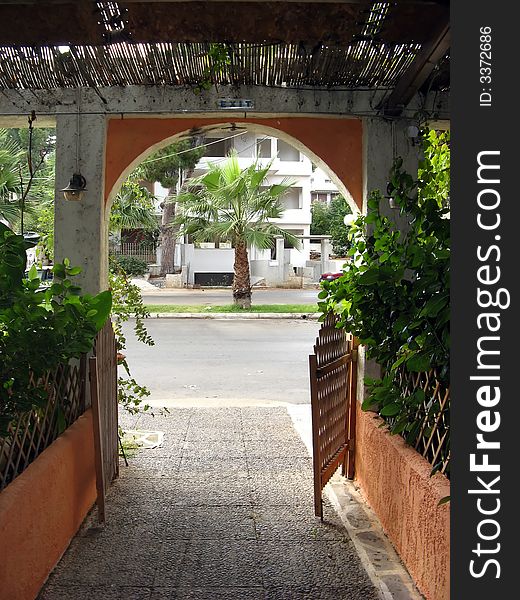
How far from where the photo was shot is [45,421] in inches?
175

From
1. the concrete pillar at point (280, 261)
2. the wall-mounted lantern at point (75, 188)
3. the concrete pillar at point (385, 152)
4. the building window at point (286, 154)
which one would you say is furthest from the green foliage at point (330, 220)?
the wall-mounted lantern at point (75, 188)

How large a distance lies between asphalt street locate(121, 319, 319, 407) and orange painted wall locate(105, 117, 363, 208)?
3.90 metres

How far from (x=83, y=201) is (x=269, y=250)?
90.5 feet

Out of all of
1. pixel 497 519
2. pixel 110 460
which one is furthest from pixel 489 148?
pixel 110 460

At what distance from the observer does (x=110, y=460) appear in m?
5.30

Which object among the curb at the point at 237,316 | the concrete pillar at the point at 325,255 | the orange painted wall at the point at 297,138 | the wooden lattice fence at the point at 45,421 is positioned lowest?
the curb at the point at 237,316

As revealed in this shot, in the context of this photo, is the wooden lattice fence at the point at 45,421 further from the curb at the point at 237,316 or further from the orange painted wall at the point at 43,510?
the curb at the point at 237,316

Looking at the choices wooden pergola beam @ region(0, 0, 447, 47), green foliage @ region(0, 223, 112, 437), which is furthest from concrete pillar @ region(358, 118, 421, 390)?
green foliage @ region(0, 223, 112, 437)

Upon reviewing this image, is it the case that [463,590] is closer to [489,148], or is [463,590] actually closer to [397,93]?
[489,148]

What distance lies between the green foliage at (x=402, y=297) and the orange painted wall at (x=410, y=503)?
30 centimetres

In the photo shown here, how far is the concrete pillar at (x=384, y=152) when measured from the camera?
18.4 ft

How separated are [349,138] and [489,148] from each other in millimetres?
3587

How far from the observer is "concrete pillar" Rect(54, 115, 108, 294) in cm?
557

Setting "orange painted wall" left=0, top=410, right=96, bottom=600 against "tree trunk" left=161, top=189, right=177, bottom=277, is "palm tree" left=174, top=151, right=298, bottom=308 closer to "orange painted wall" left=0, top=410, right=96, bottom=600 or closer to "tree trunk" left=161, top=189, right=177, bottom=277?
"tree trunk" left=161, top=189, right=177, bottom=277
